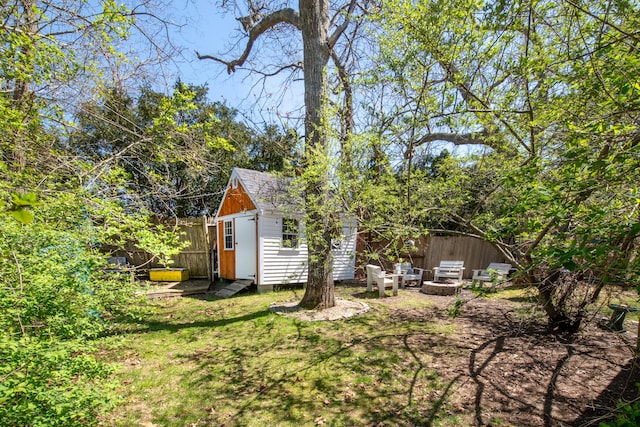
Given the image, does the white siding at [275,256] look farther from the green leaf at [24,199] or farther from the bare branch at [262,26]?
the green leaf at [24,199]

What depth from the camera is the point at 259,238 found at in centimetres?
892

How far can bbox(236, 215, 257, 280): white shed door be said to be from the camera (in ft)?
30.8

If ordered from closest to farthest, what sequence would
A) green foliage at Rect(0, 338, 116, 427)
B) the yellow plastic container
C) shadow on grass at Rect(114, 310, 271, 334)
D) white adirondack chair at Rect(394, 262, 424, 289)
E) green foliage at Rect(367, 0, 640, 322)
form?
1. green foliage at Rect(0, 338, 116, 427)
2. green foliage at Rect(367, 0, 640, 322)
3. shadow on grass at Rect(114, 310, 271, 334)
4. white adirondack chair at Rect(394, 262, 424, 289)
5. the yellow plastic container

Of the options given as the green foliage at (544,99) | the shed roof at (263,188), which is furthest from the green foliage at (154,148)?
the green foliage at (544,99)

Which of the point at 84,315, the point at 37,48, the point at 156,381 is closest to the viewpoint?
the point at 84,315

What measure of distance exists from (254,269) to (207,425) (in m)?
6.41

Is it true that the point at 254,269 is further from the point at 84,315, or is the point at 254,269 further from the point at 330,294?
the point at 84,315

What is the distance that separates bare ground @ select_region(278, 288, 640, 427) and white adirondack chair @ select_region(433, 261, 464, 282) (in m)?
3.89

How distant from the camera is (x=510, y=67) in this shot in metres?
2.93

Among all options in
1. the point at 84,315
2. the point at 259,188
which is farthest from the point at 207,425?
the point at 259,188

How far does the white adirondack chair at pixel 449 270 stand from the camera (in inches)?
386

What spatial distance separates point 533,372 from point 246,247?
26.1 feet

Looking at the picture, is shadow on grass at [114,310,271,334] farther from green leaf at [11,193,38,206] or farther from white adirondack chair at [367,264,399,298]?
green leaf at [11,193,38,206]

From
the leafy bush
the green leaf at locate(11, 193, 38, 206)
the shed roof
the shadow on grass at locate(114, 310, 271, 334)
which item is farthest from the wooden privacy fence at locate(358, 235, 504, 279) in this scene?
the green leaf at locate(11, 193, 38, 206)
